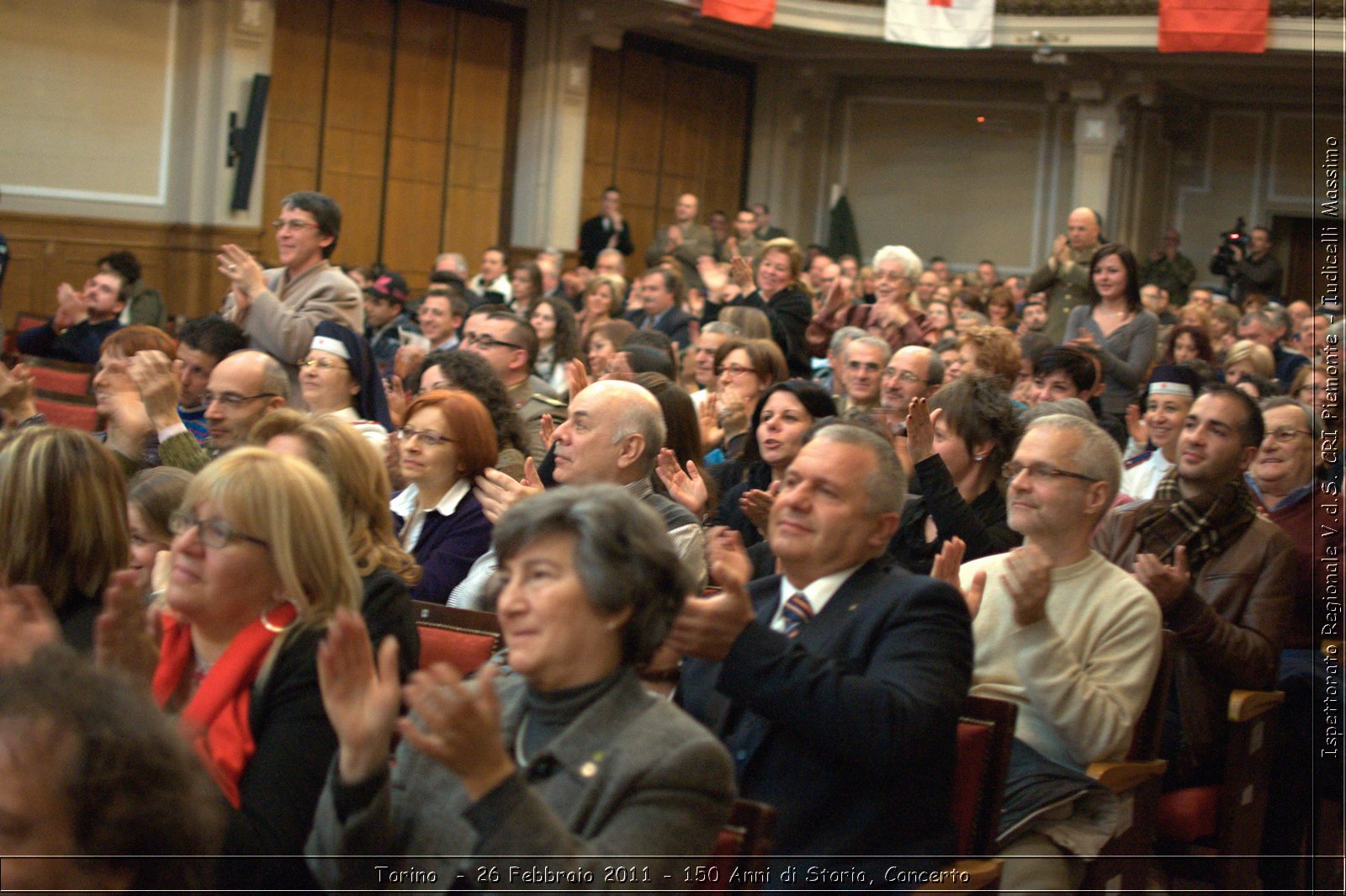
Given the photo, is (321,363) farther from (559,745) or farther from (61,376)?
(559,745)

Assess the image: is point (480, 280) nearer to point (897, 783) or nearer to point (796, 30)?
point (796, 30)

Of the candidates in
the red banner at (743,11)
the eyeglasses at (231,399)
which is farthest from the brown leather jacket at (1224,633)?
the red banner at (743,11)

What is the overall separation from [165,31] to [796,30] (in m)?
6.01

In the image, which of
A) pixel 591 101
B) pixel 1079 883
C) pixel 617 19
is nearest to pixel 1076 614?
pixel 1079 883

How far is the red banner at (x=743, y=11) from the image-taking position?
12125 millimetres

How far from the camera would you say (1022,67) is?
14867 mm

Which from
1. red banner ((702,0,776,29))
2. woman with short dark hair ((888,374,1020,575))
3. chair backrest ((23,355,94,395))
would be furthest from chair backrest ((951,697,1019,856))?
red banner ((702,0,776,29))

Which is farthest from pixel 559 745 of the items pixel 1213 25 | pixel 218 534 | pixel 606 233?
pixel 1213 25

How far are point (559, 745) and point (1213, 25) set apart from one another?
474 inches

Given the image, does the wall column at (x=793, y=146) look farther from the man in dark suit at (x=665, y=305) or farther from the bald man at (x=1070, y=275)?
the bald man at (x=1070, y=275)

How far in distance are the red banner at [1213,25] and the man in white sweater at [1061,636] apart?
10.5m

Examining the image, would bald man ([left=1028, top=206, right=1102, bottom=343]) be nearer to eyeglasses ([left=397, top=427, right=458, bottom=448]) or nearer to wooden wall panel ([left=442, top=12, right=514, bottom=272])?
eyeglasses ([left=397, top=427, right=458, bottom=448])

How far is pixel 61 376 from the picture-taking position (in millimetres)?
5375

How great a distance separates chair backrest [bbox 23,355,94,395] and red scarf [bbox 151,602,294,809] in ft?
11.8
